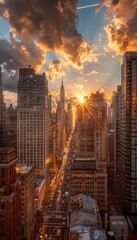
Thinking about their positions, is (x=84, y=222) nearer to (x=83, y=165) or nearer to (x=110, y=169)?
(x=83, y=165)

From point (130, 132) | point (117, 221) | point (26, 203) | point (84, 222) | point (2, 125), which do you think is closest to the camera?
point (84, 222)

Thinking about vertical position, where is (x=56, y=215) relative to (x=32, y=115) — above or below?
below

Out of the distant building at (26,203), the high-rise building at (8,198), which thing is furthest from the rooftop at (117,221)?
the distant building at (26,203)

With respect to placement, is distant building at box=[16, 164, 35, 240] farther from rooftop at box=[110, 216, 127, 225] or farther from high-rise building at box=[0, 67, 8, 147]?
high-rise building at box=[0, 67, 8, 147]

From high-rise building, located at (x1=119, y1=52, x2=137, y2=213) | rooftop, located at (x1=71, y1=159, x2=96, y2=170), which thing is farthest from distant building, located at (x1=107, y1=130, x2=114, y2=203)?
high-rise building, located at (x1=119, y1=52, x2=137, y2=213)

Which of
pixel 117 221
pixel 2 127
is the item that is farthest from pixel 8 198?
pixel 2 127

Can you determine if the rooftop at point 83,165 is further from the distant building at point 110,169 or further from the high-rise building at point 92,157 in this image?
the distant building at point 110,169
